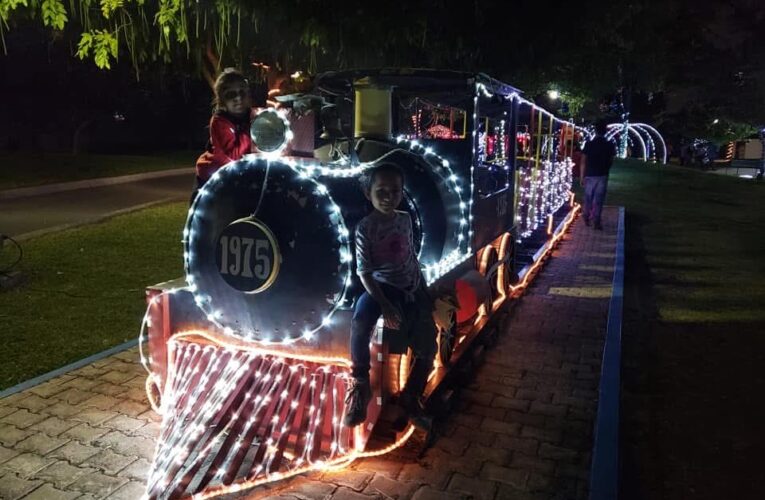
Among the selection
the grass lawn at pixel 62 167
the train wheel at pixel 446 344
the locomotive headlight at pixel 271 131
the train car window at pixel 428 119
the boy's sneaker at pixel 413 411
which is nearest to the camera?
the boy's sneaker at pixel 413 411

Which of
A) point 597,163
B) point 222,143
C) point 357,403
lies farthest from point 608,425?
point 597,163

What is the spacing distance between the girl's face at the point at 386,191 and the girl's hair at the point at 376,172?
1cm

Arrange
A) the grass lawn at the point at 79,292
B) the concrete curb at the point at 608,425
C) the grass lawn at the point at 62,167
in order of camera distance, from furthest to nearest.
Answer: the grass lawn at the point at 62,167 → the grass lawn at the point at 79,292 → the concrete curb at the point at 608,425

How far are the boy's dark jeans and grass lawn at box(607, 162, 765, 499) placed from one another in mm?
1442

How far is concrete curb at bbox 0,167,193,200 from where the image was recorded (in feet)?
54.0

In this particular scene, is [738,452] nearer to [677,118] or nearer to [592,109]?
[592,109]

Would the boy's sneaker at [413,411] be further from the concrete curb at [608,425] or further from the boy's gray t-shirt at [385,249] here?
the concrete curb at [608,425]

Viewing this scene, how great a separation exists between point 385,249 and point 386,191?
0.34 metres

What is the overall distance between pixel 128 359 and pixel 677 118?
45054 millimetres

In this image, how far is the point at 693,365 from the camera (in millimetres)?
5785

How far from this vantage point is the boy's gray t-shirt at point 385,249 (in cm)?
361

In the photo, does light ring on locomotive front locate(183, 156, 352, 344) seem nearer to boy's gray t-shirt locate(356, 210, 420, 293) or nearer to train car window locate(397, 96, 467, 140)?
boy's gray t-shirt locate(356, 210, 420, 293)

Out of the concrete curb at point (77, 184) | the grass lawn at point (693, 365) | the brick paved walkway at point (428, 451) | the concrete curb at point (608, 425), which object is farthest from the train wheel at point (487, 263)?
the concrete curb at point (77, 184)

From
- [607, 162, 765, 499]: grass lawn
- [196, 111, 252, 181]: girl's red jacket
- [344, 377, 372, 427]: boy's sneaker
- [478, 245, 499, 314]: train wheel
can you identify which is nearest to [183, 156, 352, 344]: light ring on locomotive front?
[344, 377, 372, 427]: boy's sneaker
